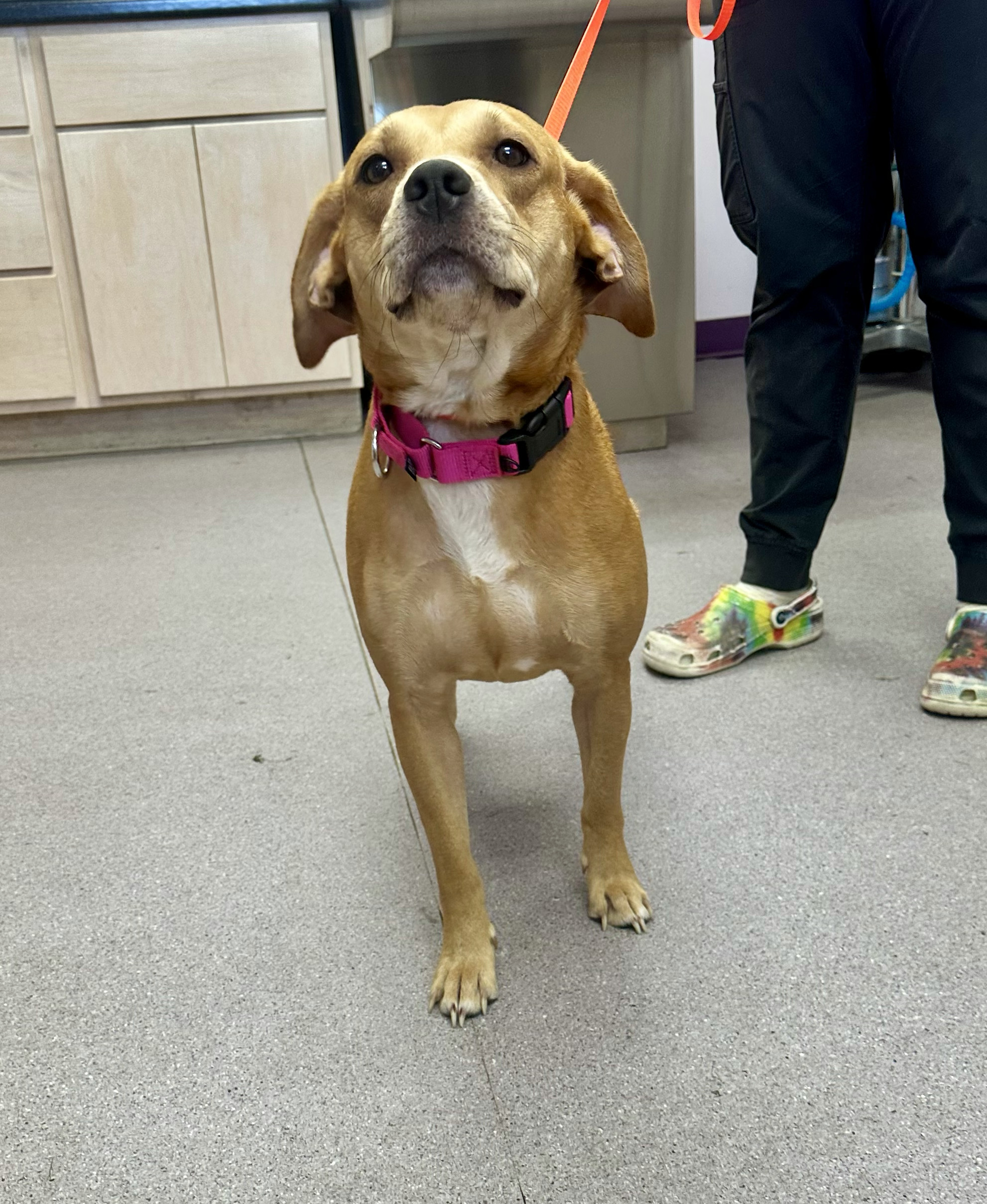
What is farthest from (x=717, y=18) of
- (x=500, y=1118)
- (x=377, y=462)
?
(x=500, y=1118)

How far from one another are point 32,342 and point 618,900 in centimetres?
260

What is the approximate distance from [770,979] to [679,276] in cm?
207

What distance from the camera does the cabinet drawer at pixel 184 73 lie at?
2.75 m

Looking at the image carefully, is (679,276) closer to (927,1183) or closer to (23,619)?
(23,619)

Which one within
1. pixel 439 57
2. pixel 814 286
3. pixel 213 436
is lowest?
pixel 213 436

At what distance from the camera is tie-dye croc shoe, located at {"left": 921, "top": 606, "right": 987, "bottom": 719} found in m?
1.45

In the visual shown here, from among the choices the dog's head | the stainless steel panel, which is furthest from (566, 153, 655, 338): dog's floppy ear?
the stainless steel panel

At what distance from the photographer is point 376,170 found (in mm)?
968

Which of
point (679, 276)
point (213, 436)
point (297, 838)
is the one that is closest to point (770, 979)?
point (297, 838)

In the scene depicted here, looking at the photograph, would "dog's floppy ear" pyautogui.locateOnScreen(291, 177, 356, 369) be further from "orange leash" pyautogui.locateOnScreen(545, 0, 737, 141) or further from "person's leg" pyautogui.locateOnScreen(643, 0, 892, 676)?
"person's leg" pyautogui.locateOnScreen(643, 0, 892, 676)

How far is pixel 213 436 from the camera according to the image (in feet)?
10.6

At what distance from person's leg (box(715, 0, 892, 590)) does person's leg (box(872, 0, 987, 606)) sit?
0.20 ft

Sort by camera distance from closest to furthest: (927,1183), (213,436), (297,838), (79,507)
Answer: (927,1183)
(297,838)
(79,507)
(213,436)

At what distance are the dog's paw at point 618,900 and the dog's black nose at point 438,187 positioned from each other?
70 centimetres
